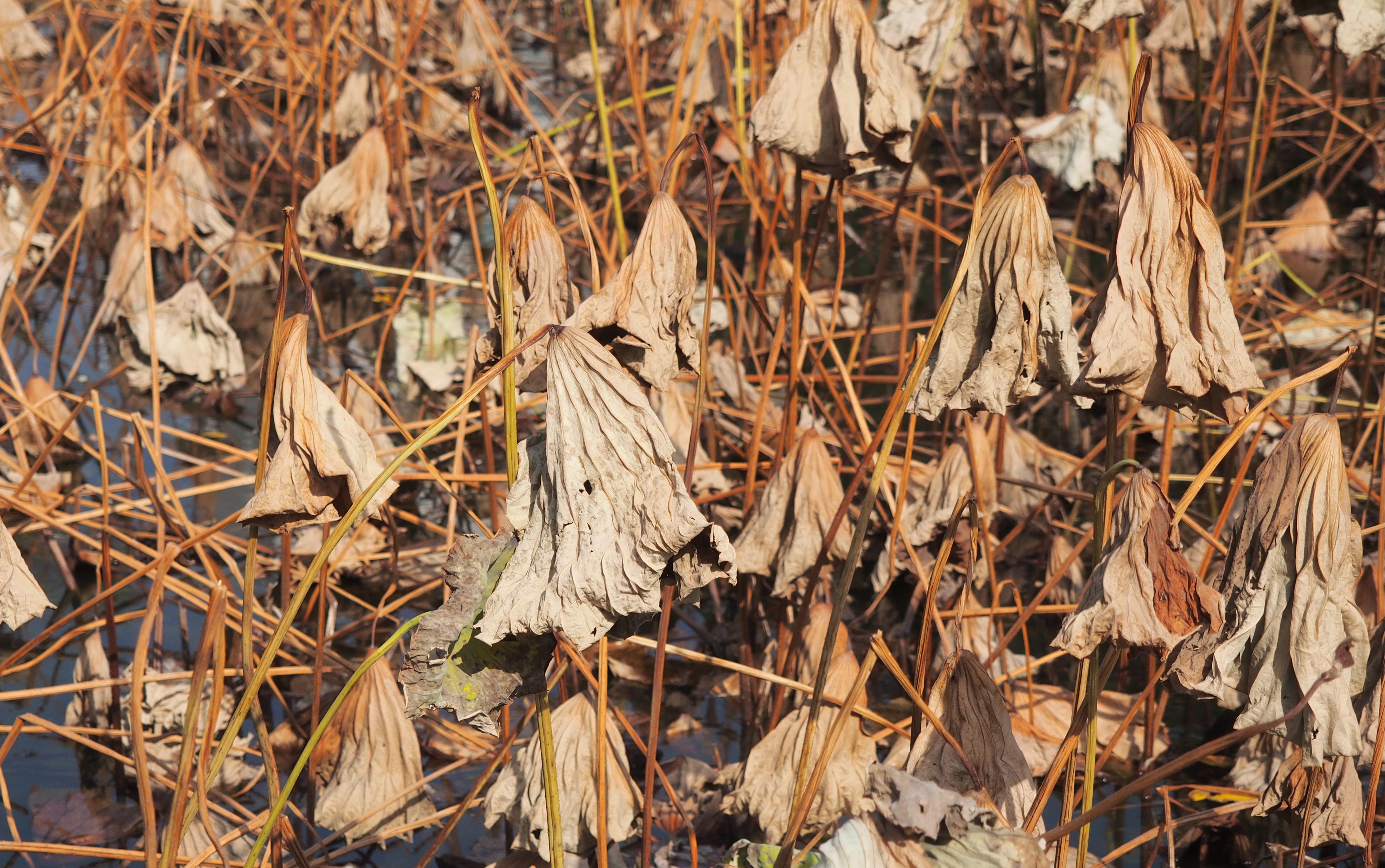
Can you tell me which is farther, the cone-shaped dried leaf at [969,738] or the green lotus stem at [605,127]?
the green lotus stem at [605,127]

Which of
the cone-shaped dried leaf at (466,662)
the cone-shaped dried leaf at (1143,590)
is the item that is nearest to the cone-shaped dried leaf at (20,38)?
the cone-shaped dried leaf at (466,662)

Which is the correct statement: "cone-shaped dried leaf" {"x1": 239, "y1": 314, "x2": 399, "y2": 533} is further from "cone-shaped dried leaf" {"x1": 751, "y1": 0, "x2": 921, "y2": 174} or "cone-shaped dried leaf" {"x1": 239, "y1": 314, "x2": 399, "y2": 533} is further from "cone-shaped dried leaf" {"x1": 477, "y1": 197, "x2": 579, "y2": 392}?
"cone-shaped dried leaf" {"x1": 751, "y1": 0, "x2": 921, "y2": 174}

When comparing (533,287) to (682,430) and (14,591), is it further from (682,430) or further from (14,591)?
(682,430)

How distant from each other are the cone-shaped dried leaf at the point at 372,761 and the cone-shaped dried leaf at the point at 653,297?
19.8 inches

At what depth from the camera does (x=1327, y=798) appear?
1154 millimetres

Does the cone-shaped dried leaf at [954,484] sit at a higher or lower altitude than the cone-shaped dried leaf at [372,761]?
higher

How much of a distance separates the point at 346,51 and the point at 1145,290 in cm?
335

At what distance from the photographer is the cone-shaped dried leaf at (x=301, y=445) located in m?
0.85

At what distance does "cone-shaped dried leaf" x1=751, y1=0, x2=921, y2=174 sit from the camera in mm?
1311

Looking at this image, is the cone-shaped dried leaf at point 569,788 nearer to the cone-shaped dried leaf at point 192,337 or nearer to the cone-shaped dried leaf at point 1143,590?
the cone-shaped dried leaf at point 1143,590

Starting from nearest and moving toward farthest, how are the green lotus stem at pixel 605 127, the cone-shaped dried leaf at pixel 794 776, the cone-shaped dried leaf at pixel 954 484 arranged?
1. the cone-shaped dried leaf at pixel 794 776
2. the green lotus stem at pixel 605 127
3. the cone-shaped dried leaf at pixel 954 484

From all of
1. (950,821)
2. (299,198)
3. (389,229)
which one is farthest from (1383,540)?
(299,198)

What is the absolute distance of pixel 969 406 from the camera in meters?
0.92

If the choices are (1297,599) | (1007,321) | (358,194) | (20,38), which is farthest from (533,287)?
(20,38)
